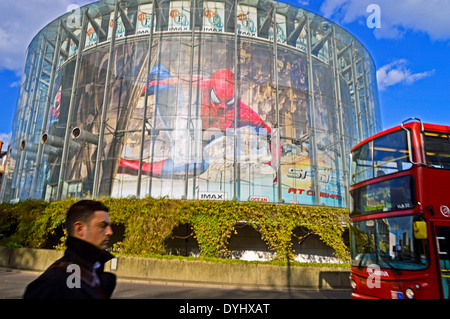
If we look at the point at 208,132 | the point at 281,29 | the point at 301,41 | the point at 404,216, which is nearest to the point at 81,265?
the point at 404,216

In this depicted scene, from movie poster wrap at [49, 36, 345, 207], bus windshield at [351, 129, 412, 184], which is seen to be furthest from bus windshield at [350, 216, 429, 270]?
movie poster wrap at [49, 36, 345, 207]

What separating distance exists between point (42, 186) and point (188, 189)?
13.8m

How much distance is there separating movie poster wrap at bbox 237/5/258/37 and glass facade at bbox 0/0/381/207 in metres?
0.10

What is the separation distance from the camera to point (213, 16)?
26.4 meters

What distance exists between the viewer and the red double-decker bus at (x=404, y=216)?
6.62 metres

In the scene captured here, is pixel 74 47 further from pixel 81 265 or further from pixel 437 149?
pixel 81 265

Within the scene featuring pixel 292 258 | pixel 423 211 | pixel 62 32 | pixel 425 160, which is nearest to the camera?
pixel 423 211

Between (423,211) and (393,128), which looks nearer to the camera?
(423,211)

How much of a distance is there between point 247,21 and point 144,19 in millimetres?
9082

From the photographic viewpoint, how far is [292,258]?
52.1ft

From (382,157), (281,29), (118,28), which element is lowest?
(382,157)
